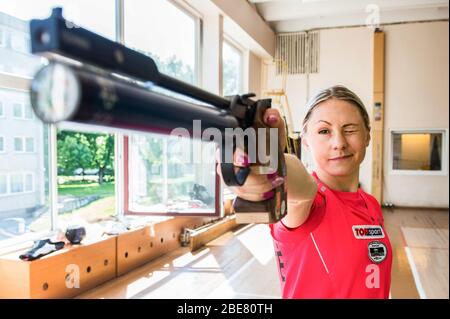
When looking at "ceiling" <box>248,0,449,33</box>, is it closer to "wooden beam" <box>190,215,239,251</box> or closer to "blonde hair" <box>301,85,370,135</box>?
"wooden beam" <box>190,215,239,251</box>

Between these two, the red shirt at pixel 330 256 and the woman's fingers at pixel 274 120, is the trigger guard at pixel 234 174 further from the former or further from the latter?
the red shirt at pixel 330 256

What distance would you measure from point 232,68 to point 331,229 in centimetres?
585

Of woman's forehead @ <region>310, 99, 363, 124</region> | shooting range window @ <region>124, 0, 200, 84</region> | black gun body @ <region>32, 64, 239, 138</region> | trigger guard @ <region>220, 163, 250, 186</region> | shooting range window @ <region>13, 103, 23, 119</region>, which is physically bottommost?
trigger guard @ <region>220, 163, 250, 186</region>

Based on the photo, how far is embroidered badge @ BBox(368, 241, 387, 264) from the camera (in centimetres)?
90

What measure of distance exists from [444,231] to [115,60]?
6430 mm

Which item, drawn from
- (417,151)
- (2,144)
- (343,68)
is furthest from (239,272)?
(417,151)

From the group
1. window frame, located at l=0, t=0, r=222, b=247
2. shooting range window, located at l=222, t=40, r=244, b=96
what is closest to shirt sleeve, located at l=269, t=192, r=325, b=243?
window frame, located at l=0, t=0, r=222, b=247

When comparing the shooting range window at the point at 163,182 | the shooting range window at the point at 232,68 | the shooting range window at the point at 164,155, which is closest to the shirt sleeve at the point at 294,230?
the shooting range window at the point at 164,155

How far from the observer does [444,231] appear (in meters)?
5.74

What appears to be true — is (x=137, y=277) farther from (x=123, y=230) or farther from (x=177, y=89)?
(x=177, y=89)

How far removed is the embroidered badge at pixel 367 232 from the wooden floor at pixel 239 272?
2177mm

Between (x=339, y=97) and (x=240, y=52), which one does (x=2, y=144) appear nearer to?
(x=339, y=97)

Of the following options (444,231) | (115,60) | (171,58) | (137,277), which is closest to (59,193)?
(137,277)

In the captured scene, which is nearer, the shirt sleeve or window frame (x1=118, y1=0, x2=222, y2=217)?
the shirt sleeve
